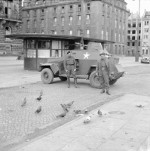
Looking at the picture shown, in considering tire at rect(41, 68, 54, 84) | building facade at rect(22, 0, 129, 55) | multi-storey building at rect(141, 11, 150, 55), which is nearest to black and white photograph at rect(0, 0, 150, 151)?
tire at rect(41, 68, 54, 84)

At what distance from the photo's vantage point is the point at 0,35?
51969 millimetres

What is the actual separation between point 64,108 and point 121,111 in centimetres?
174

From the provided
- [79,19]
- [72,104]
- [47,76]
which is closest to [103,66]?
[72,104]

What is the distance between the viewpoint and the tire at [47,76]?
49.1 ft

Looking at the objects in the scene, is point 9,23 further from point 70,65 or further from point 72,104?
point 72,104

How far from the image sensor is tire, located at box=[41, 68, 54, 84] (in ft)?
49.1

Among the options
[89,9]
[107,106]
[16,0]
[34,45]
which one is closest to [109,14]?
[89,9]

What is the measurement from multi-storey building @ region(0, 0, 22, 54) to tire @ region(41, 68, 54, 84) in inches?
1538

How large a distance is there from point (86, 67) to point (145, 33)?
10051 centimetres

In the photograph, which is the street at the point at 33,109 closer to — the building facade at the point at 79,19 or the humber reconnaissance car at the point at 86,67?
the humber reconnaissance car at the point at 86,67

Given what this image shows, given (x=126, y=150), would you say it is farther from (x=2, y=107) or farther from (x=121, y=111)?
(x=2, y=107)


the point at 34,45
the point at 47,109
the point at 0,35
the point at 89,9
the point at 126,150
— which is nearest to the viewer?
the point at 126,150

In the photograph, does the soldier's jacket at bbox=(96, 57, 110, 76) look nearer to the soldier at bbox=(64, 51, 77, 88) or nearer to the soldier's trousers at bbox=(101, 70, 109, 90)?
the soldier's trousers at bbox=(101, 70, 109, 90)

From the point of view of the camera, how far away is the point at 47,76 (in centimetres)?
1522
